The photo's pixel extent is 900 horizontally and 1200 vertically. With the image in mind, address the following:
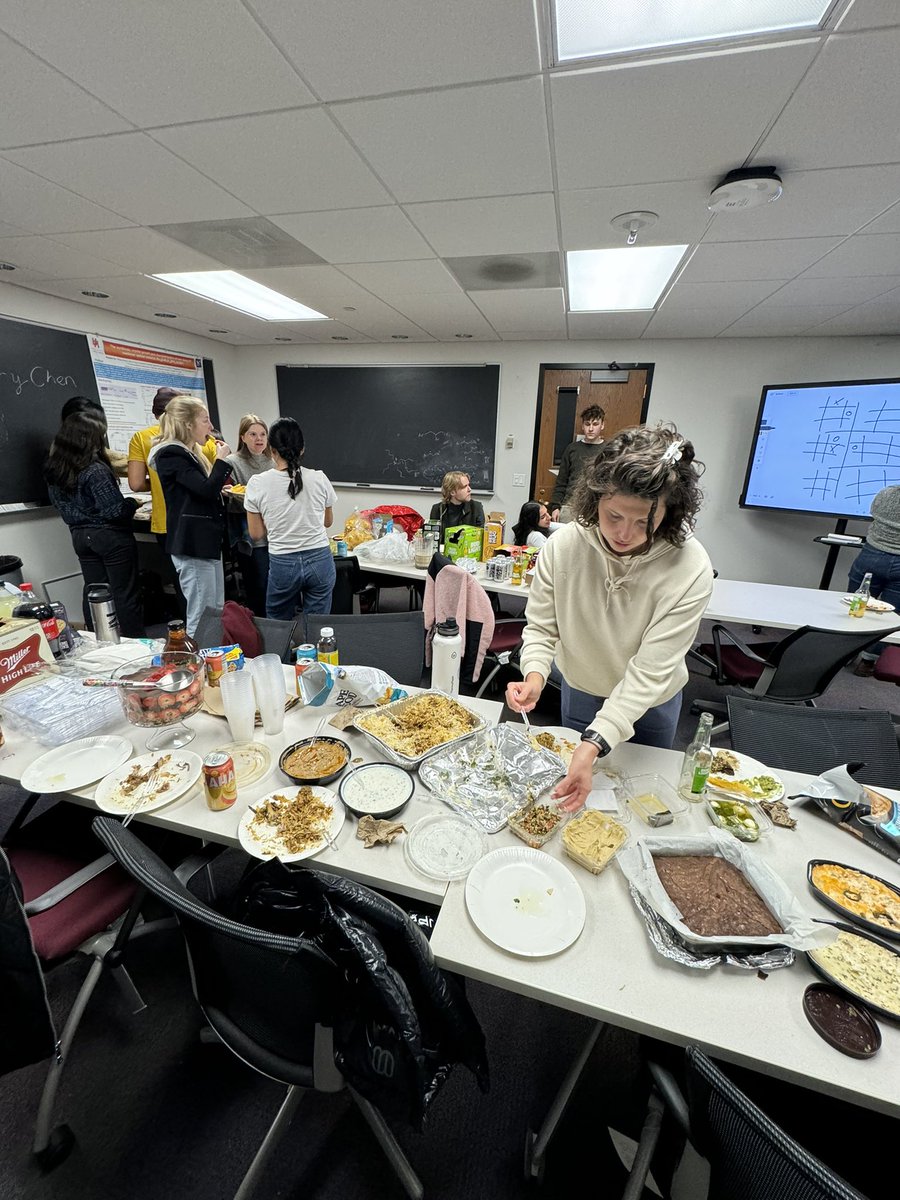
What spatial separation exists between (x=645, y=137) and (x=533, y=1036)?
2.85 meters

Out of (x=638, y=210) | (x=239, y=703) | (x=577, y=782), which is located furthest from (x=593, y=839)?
(x=638, y=210)

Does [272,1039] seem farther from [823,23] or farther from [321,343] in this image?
[321,343]

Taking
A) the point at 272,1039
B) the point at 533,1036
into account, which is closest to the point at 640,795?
the point at 533,1036

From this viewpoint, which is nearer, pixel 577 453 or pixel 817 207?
pixel 817 207

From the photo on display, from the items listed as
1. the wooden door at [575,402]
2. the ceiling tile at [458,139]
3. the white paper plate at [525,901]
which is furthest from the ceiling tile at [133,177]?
the wooden door at [575,402]

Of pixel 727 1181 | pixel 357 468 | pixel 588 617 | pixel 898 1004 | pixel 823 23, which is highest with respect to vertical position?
pixel 823 23

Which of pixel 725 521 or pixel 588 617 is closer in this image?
pixel 588 617

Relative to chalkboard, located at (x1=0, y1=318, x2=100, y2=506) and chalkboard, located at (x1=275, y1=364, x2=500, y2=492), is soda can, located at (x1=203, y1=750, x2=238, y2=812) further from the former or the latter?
chalkboard, located at (x1=275, y1=364, x2=500, y2=492)

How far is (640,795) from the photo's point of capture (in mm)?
1194

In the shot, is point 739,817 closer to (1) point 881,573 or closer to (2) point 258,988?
(2) point 258,988

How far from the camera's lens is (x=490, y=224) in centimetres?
217

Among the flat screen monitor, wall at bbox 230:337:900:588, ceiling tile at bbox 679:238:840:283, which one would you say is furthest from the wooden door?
ceiling tile at bbox 679:238:840:283

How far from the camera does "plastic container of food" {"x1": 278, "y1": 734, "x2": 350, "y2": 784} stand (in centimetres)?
121

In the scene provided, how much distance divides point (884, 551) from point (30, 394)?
619 centimetres
